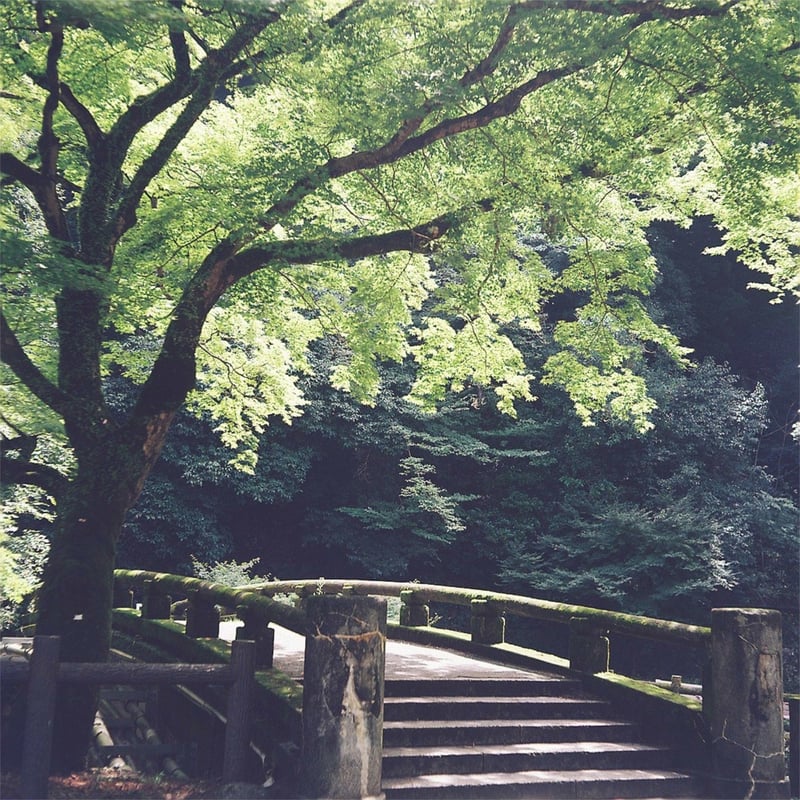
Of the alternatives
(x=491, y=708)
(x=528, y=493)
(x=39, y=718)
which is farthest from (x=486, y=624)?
(x=528, y=493)

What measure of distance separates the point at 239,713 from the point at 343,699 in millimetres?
1181

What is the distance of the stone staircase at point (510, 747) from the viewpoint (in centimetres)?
700

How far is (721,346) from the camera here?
2817cm

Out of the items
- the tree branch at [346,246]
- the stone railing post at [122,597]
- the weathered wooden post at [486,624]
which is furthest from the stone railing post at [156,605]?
the tree branch at [346,246]

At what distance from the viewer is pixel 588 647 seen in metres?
9.54

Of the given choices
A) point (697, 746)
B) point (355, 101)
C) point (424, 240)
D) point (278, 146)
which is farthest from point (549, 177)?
point (697, 746)

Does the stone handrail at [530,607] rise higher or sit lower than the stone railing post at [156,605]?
higher

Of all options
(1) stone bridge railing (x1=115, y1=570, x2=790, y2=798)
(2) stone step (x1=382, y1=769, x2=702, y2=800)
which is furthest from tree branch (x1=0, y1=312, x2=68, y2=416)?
(2) stone step (x1=382, y1=769, x2=702, y2=800)

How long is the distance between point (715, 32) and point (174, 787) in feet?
27.7

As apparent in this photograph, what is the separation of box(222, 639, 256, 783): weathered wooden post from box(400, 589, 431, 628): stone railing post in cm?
680

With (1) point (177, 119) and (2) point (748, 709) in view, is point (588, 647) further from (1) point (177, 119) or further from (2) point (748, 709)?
(1) point (177, 119)

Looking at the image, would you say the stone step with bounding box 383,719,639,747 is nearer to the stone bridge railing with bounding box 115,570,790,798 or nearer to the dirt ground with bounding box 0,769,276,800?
the stone bridge railing with bounding box 115,570,790,798

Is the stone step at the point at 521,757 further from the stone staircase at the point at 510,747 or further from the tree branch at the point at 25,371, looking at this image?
the tree branch at the point at 25,371

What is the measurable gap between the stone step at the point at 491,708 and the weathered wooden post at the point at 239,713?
147 centimetres
